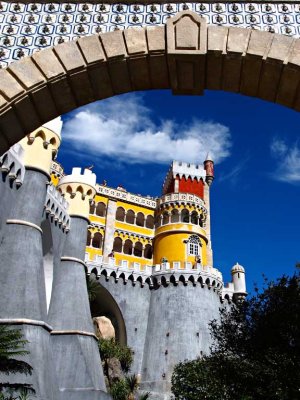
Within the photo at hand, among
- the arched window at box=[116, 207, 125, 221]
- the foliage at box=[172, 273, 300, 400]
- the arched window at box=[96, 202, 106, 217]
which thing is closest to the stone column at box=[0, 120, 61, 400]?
the foliage at box=[172, 273, 300, 400]

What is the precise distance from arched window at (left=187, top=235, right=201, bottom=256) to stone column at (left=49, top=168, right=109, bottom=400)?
14279mm

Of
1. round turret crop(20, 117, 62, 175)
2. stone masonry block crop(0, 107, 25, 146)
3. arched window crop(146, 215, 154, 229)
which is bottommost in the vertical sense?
stone masonry block crop(0, 107, 25, 146)

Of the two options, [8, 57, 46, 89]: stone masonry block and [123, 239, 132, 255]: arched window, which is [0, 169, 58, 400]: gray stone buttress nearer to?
[8, 57, 46, 89]: stone masonry block

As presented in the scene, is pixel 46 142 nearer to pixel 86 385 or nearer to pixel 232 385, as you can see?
pixel 86 385

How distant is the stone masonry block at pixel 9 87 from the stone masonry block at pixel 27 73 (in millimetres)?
69

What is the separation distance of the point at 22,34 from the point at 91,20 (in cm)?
105

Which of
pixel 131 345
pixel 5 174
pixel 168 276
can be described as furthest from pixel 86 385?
pixel 168 276

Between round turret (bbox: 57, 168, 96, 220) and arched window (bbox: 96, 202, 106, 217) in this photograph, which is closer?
round turret (bbox: 57, 168, 96, 220)

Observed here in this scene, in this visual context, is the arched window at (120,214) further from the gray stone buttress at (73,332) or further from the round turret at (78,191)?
the gray stone buttress at (73,332)

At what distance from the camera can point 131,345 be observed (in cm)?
3180

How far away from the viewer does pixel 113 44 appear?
5727 mm

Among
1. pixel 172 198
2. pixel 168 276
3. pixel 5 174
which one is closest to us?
pixel 5 174

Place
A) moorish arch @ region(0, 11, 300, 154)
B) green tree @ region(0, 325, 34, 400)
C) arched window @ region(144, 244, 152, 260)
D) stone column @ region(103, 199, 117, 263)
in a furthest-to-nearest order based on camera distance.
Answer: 1. arched window @ region(144, 244, 152, 260)
2. stone column @ region(103, 199, 117, 263)
3. green tree @ region(0, 325, 34, 400)
4. moorish arch @ region(0, 11, 300, 154)

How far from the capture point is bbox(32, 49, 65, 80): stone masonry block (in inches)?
218
